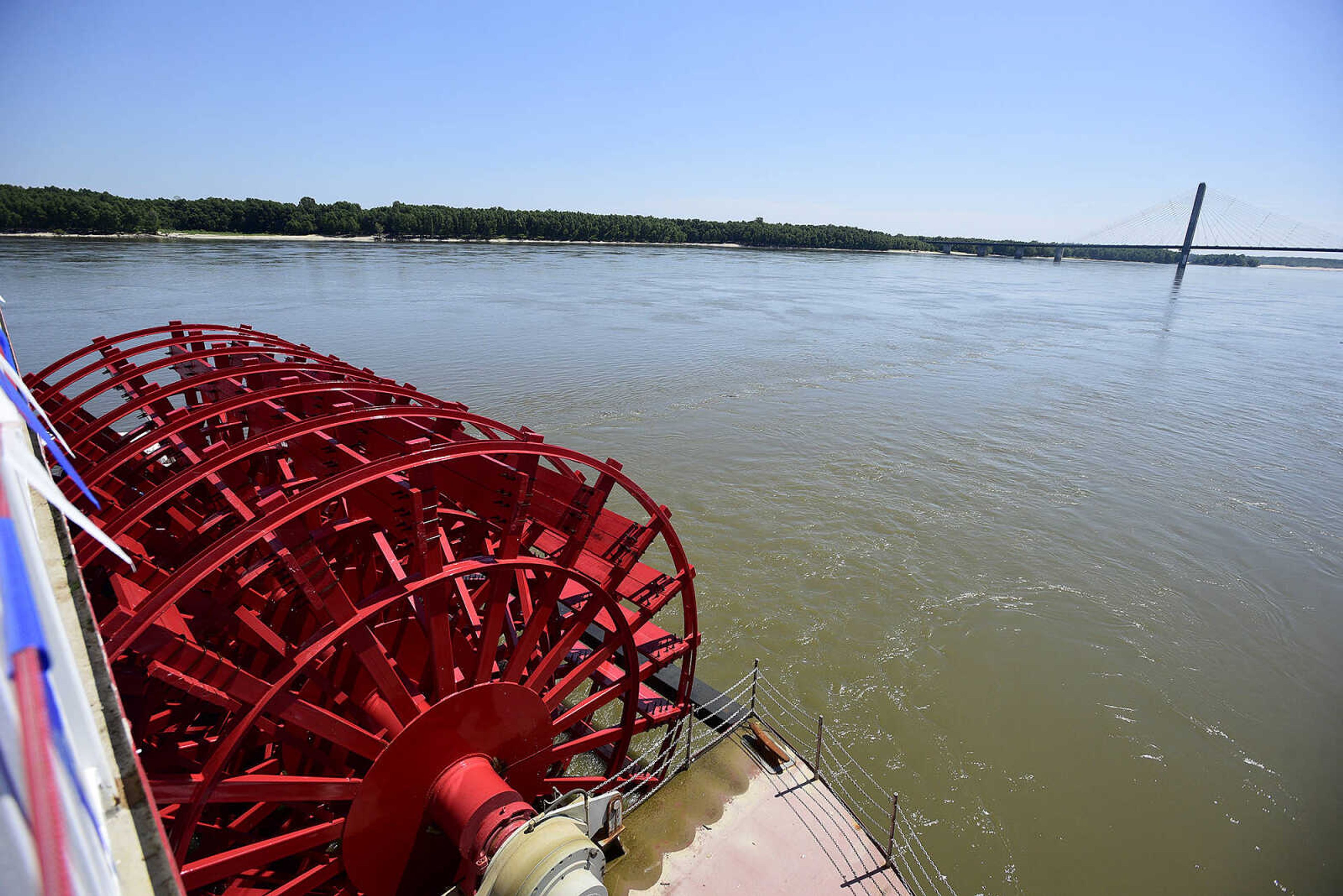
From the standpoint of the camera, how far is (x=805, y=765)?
4.36 meters

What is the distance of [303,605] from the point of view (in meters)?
4.73

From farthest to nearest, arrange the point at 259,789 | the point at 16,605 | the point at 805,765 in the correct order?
the point at 805,765 < the point at 259,789 < the point at 16,605

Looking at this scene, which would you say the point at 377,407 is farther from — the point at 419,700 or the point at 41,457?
the point at 41,457

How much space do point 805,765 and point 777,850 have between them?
2.35ft

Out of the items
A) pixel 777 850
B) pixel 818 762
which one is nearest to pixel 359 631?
pixel 777 850

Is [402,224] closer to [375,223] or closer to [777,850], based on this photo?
[375,223]

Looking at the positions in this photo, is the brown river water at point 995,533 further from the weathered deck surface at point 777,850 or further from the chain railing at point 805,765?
the weathered deck surface at point 777,850

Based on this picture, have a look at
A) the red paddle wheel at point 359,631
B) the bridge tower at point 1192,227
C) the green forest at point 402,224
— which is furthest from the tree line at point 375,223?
the red paddle wheel at point 359,631

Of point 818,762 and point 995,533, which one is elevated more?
point 818,762

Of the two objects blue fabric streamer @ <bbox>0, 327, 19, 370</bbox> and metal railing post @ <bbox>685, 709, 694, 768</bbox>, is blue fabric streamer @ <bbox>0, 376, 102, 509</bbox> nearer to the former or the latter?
blue fabric streamer @ <bbox>0, 327, 19, 370</bbox>

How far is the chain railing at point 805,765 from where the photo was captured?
13.5 feet

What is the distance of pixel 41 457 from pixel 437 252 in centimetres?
5724

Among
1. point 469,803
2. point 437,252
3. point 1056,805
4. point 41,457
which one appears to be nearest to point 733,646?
point 1056,805

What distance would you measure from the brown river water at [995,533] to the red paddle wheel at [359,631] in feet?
8.05
